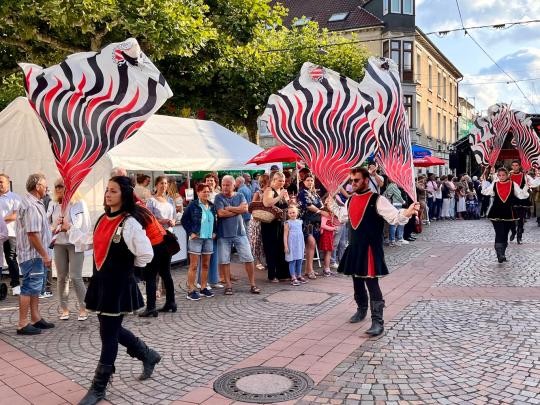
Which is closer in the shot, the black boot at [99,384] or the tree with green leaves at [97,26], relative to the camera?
the black boot at [99,384]

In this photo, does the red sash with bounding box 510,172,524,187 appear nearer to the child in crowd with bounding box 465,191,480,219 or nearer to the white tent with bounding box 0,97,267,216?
the white tent with bounding box 0,97,267,216

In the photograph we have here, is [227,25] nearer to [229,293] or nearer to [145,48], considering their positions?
[145,48]

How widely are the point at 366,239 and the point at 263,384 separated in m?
2.06

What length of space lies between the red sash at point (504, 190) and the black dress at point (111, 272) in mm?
8083

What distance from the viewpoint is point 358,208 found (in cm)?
591

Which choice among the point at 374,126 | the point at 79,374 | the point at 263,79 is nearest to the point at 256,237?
the point at 374,126

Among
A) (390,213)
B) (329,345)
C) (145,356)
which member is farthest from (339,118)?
(145,356)

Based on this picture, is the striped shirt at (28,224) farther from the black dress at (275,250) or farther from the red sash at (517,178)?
the red sash at (517,178)

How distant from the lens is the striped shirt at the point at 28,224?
231 inches

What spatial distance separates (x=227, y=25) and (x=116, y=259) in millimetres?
11470

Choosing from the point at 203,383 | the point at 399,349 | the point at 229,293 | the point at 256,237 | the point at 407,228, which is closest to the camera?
the point at 203,383

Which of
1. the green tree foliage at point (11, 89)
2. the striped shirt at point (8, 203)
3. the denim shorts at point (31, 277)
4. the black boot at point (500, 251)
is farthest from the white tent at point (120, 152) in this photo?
the green tree foliage at point (11, 89)

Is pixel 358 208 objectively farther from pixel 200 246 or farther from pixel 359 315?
pixel 200 246

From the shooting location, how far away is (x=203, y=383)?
4555 millimetres
